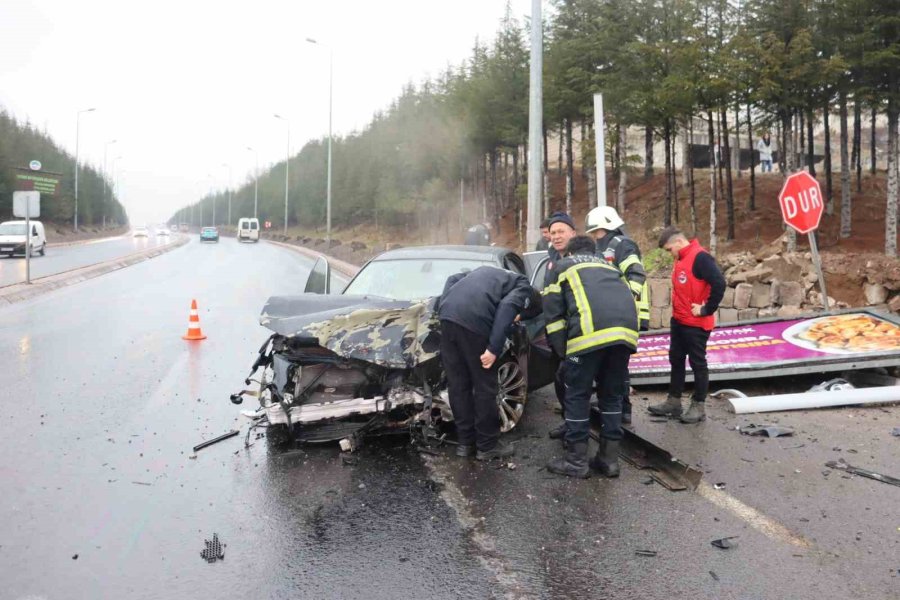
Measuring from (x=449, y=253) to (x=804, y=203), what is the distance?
4.69 meters

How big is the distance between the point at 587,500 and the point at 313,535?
1711mm

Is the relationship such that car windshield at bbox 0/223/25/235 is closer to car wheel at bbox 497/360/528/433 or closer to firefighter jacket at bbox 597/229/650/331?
car wheel at bbox 497/360/528/433

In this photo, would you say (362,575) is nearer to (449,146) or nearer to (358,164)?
(449,146)

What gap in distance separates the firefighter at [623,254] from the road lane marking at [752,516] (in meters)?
1.28

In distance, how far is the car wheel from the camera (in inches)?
223

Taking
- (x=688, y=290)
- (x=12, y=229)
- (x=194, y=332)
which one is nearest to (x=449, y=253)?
(x=688, y=290)

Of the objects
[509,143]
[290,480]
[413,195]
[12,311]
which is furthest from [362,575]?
[413,195]

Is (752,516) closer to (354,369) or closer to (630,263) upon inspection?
(630,263)

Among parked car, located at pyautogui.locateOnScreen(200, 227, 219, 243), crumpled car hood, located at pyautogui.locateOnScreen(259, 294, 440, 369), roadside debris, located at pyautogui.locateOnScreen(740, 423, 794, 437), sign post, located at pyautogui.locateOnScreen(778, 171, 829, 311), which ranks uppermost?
parked car, located at pyautogui.locateOnScreen(200, 227, 219, 243)

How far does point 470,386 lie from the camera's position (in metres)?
5.20

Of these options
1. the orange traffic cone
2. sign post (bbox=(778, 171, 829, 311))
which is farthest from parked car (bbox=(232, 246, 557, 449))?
the orange traffic cone

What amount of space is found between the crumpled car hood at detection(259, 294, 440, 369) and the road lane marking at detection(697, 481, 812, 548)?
209cm

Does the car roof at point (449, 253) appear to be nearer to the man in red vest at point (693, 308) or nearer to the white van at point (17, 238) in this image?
the man in red vest at point (693, 308)

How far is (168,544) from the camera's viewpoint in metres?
3.74
